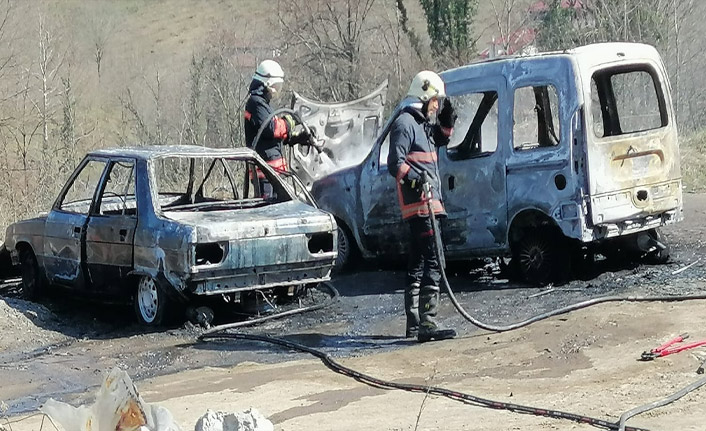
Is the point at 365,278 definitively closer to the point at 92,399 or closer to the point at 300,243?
the point at 300,243

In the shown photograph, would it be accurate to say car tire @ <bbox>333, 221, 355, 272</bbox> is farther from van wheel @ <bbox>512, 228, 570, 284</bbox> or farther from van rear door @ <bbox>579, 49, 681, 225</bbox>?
van rear door @ <bbox>579, 49, 681, 225</bbox>

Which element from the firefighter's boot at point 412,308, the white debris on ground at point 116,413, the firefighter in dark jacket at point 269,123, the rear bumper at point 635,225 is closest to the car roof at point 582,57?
the rear bumper at point 635,225

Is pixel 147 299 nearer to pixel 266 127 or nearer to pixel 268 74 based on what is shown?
pixel 266 127

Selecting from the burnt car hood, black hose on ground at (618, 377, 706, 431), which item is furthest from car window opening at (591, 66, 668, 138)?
black hose on ground at (618, 377, 706, 431)

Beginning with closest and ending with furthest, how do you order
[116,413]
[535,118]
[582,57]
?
[116,413] → [582,57] → [535,118]

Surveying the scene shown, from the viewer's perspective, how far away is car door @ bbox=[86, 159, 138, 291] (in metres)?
9.53

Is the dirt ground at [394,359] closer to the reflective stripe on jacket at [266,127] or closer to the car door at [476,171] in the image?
the car door at [476,171]

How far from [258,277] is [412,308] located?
1437 mm

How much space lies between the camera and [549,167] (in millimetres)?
Answer: 9641

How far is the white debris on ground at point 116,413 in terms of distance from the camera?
4816 millimetres

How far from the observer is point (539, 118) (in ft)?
34.1

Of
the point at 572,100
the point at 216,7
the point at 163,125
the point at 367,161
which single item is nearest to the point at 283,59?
the point at 163,125

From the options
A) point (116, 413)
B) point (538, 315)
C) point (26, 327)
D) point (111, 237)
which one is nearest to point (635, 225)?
point (538, 315)

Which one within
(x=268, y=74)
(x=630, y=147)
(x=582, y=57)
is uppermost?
(x=268, y=74)
